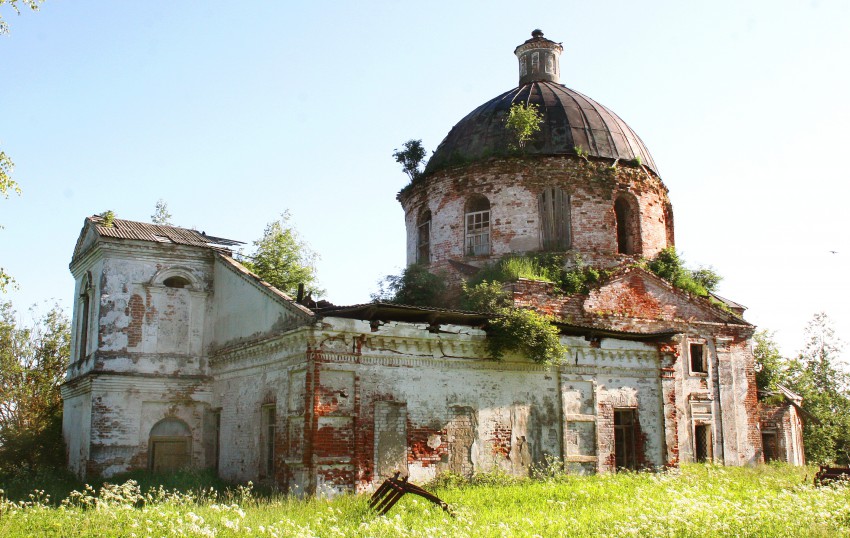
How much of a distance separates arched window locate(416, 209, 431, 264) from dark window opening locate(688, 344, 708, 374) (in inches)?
285

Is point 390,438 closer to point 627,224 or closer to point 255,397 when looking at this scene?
point 255,397

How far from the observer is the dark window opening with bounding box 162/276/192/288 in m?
17.7

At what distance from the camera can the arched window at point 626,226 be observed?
1947cm

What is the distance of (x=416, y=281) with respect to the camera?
18.0 m

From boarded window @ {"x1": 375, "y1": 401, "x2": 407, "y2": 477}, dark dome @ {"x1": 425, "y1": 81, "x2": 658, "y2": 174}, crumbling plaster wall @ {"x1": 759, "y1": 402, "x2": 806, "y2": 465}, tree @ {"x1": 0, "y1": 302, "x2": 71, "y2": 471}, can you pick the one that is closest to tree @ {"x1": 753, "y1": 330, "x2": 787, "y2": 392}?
crumbling plaster wall @ {"x1": 759, "y1": 402, "x2": 806, "y2": 465}

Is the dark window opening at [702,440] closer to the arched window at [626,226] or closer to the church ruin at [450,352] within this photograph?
the church ruin at [450,352]

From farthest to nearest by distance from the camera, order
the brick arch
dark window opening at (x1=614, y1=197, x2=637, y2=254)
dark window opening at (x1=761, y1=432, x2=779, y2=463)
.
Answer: dark window opening at (x1=761, y1=432, x2=779, y2=463) < dark window opening at (x1=614, y1=197, x2=637, y2=254) < the brick arch

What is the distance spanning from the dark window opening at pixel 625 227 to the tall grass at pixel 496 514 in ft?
24.4

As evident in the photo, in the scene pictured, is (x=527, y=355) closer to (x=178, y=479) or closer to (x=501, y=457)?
(x=501, y=457)

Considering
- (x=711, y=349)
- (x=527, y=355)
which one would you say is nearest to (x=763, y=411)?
(x=711, y=349)

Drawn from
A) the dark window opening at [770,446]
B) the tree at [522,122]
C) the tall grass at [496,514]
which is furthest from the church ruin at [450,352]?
the tall grass at [496,514]

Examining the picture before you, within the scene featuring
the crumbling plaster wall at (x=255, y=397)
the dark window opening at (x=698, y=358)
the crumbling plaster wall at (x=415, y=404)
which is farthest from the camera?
the dark window opening at (x=698, y=358)

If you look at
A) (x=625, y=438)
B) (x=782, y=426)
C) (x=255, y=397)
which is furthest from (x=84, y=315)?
(x=782, y=426)

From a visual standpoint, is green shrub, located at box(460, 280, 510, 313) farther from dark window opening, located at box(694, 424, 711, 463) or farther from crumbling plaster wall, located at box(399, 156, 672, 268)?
dark window opening, located at box(694, 424, 711, 463)
